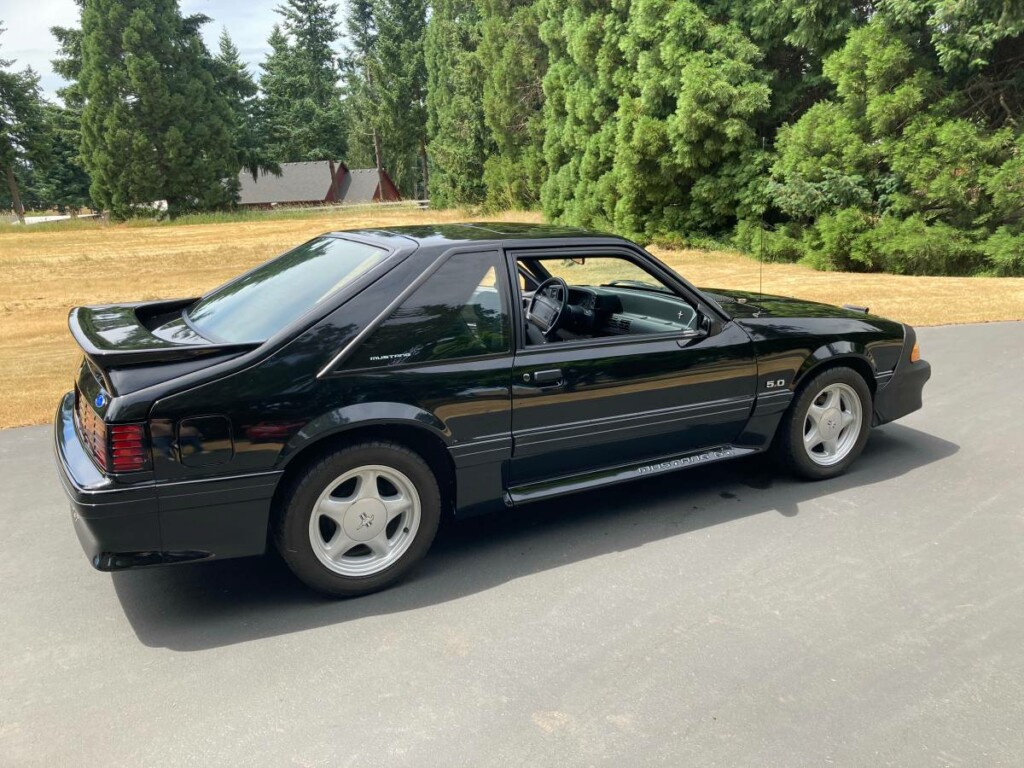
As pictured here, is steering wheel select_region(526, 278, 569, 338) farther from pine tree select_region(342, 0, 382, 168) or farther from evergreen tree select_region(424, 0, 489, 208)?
pine tree select_region(342, 0, 382, 168)

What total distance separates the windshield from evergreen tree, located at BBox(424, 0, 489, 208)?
34.7 meters

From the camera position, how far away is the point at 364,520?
3357mm

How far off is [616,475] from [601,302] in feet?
3.46

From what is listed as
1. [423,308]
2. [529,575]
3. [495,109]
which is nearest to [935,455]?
[529,575]

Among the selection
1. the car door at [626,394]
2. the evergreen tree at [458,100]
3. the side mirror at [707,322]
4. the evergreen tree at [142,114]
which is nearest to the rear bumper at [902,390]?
the car door at [626,394]

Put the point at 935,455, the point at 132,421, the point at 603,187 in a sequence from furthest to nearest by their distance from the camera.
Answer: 1. the point at 603,187
2. the point at 935,455
3. the point at 132,421

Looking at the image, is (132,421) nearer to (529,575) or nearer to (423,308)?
(423,308)

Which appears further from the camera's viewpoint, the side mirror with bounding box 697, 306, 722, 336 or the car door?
the side mirror with bounding box 697, 306, 722, 336

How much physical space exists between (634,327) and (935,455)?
2.32 m

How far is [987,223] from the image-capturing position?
14367 mm

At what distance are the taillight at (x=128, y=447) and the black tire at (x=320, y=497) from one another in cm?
57

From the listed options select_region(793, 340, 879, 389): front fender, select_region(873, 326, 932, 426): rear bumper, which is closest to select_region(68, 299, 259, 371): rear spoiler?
select_region(793, 340, 879, 389): front fender

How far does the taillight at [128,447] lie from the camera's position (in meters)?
2.88

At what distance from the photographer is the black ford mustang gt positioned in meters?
2.99
